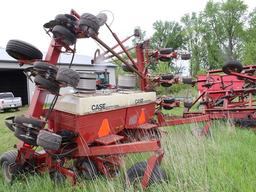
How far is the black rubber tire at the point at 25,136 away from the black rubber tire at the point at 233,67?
341 centimetres

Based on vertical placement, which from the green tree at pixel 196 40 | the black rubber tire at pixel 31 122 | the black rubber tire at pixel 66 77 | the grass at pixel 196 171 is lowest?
the grass at pixel 196 171

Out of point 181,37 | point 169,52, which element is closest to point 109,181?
point 169,52

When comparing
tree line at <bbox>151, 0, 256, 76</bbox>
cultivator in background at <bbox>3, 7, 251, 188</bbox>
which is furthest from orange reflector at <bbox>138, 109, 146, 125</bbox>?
tree line at <bbox>151, 0, 256, 76</bbox>

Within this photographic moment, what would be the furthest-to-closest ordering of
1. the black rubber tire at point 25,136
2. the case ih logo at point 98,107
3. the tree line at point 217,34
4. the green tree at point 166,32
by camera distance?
the green tree at point 166,32 < the tree line at point 217,34 < the case ih logo at point 98,107 < the black rubber tire at point 25,136

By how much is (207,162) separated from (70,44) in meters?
2.04

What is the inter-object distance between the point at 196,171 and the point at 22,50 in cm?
226

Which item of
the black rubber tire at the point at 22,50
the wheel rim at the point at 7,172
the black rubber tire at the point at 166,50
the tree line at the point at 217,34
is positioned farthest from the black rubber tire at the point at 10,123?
the tree line at the point at 217,34

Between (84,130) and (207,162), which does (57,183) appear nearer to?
(84,130)

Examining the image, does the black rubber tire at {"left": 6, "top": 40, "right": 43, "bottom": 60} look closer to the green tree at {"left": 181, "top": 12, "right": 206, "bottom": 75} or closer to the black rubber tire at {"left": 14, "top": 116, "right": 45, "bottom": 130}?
the black rubber tire at {"left": 14, "top": 116, "right": 45, "bottom": 130}

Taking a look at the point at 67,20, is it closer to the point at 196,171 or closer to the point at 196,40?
the point at 196,171

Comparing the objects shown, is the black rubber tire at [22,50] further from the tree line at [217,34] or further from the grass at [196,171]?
the tree line at [217,34]

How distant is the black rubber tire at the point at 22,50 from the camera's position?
3.71 meters

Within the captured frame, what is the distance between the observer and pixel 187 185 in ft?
10.3

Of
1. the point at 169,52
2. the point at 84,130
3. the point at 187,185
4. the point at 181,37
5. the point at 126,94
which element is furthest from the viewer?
the point at 181,37
